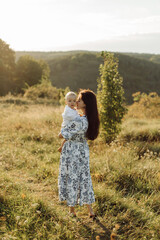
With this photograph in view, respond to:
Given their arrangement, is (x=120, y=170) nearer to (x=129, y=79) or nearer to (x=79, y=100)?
(x=79, y=100)

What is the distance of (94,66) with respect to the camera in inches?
3381

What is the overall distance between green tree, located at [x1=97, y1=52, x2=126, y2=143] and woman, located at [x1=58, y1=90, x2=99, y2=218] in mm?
3905

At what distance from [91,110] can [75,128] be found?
0.40m

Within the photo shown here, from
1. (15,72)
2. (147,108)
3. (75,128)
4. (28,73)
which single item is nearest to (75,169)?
(75,128)

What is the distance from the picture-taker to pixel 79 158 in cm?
353

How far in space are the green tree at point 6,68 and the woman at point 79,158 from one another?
91.6 feet

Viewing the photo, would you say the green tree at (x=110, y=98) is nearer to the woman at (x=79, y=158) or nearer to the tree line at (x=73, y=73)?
the woman at (x=79, y=158)

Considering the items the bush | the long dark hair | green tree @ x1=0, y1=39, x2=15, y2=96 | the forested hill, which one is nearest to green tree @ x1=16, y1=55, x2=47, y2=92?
green tree @ x1=0, y1=39, x2=15, y2=96

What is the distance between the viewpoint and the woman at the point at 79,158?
348cm

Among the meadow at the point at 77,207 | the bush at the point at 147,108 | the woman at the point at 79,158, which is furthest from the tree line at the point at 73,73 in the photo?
the woman at the point at 79,158

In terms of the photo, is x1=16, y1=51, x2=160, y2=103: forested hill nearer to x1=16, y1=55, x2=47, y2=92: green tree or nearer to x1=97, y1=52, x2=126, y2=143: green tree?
x1=16, y1=55, x2=47, y2=92: green tree

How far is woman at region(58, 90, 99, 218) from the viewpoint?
3479mm

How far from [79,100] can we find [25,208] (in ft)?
6.34

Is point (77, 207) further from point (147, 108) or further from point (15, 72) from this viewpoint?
point (15, 72)
